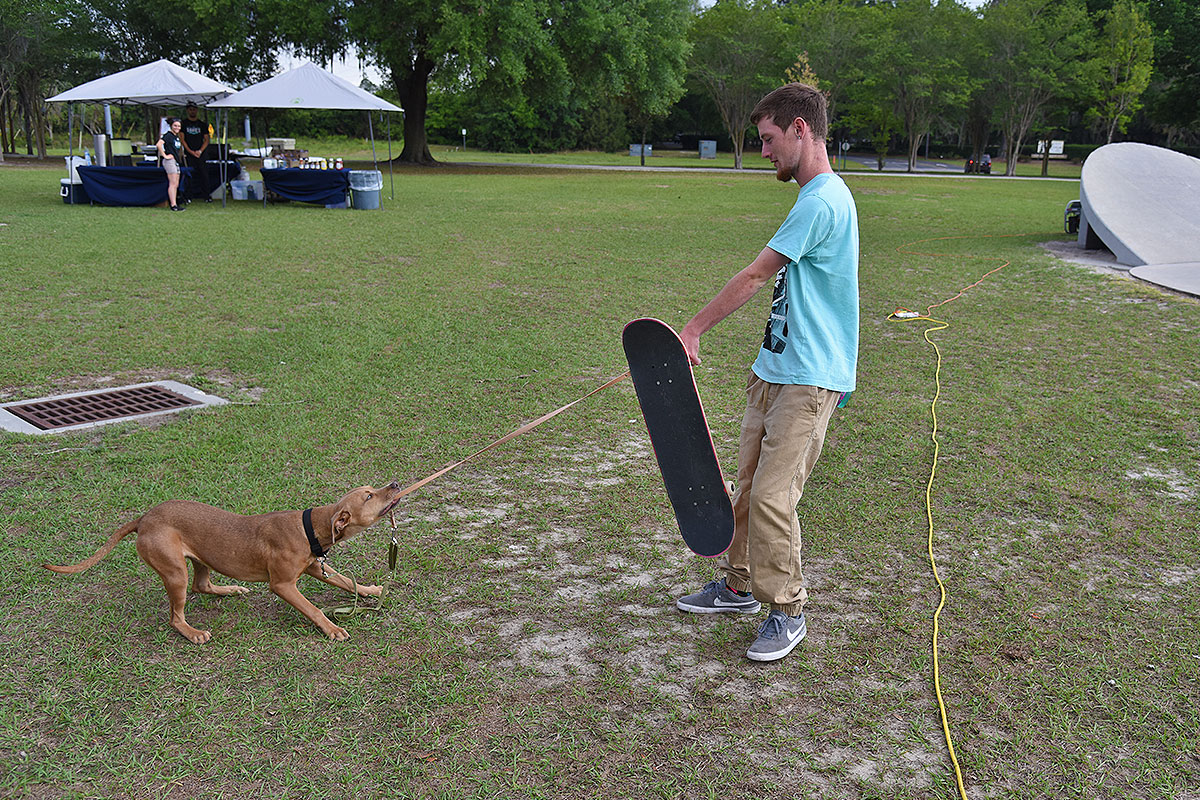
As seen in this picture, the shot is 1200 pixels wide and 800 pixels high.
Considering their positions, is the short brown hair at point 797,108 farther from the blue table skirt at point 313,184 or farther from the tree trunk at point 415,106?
the tree trunk at point 415,106

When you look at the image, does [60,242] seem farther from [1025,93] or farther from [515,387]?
[1025,93]

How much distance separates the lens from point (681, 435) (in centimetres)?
333

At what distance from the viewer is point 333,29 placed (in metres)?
Result: 33.9

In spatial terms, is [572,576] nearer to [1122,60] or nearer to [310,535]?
[310,535]

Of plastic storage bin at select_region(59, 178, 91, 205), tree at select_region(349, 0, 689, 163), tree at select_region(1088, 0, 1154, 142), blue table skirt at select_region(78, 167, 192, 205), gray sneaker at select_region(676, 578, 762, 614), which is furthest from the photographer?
tree at select_region(1088, 0, 1154, 142)

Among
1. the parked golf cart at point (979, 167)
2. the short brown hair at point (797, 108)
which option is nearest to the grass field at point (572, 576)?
the short brown hair at point (797, 108)

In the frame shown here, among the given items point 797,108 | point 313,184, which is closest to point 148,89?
point 313,184

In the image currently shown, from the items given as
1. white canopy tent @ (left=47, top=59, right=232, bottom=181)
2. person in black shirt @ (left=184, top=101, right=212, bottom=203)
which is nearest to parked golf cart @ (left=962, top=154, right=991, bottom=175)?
white canopy tent @ (left=47, top=59, right=232, bottom=181)

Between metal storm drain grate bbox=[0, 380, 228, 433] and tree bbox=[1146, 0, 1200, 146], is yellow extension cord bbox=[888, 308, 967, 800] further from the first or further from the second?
tree bbox=[1146, 0, 1200, 146]

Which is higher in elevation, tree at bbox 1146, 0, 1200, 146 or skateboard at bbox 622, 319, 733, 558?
tree at bbox 1146, 0, 1200, 146

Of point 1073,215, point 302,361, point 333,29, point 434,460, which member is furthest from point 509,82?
point 434,460

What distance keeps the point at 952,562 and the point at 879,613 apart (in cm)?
66

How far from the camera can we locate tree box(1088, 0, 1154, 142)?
40.2 metres

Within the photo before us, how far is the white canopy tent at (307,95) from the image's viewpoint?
719 inches
